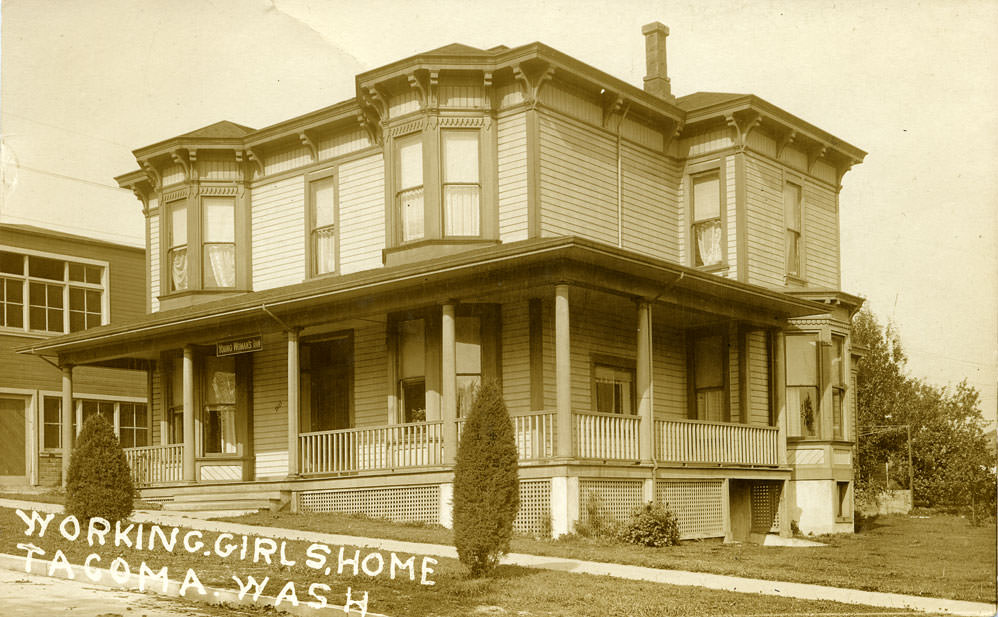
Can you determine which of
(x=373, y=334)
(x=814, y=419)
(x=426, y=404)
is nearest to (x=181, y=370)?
(x=373, y=334)

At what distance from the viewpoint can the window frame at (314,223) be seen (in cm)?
2466

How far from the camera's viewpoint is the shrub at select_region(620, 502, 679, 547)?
18.2 meters

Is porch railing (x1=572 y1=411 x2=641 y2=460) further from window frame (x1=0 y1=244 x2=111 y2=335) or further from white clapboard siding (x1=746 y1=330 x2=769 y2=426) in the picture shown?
window frame (x1=0 y1=244 x2=111 y2=335)

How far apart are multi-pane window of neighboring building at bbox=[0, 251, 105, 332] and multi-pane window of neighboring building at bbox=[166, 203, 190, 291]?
27.5ft

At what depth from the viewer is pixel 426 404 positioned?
21.7 metres

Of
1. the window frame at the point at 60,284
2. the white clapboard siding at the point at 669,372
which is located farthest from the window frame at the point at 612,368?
the window frame at the point at 60,284

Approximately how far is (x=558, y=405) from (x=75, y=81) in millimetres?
12959

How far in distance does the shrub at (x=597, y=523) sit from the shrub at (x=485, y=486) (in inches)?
171

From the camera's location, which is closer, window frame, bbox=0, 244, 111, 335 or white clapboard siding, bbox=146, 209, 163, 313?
white clapboard siding, bbox=146, 209, 163, 313

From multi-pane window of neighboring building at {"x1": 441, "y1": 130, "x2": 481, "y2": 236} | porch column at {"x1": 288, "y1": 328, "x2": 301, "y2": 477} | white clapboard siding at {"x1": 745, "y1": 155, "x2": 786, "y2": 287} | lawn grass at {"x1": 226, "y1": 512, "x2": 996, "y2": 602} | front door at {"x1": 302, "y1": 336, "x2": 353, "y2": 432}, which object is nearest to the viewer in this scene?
lawn grass at {"x1": 226, "y1": 512, "x2": 996, "y2": 602}

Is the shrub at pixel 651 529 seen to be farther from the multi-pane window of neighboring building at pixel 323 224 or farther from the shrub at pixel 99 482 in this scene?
the multi-pane window of neighboring building at pixel 323 224

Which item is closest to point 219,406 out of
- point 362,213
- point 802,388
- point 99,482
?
point 362,213

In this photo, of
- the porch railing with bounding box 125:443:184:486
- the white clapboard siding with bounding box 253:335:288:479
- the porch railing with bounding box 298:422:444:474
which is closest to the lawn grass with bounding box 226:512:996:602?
the porch railing with bounding box 298:422:444:474

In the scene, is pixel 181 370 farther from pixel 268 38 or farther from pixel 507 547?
pixel 507 547
